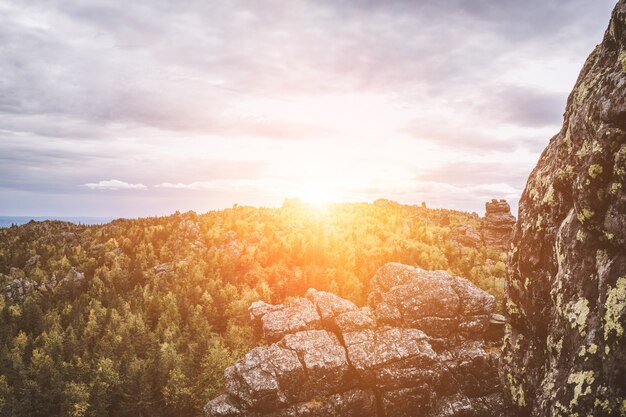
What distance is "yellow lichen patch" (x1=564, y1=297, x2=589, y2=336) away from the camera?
8.59 metres

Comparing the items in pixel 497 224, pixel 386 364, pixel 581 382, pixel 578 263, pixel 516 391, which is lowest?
pixel 386 364

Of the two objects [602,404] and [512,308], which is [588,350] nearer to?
[602,404]

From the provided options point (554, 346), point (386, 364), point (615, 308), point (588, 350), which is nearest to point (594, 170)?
point (615, 308)

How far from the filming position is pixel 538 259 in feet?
37.0

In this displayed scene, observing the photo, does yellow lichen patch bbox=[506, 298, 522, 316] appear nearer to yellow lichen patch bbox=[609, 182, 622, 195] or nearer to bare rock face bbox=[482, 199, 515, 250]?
yellow lichen patch bbox=[609, 182, 622, 195]

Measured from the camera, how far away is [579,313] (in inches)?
347

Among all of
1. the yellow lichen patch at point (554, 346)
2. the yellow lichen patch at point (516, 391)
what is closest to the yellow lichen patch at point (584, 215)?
the yellow lichen patch at point (554, 346)

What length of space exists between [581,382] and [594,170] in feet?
17.0

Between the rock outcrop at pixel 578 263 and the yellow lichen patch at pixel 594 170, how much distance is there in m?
0.03

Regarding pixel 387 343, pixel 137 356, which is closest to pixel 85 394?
pixel 137 356

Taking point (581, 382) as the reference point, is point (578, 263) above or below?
above

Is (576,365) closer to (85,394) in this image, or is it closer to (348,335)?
(348,335)

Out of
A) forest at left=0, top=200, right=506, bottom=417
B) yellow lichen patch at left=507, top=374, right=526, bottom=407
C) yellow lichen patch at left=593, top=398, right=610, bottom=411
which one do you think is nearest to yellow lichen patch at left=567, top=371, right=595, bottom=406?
yellow lichen patch at left=593, top=398, right=610, bottom=411

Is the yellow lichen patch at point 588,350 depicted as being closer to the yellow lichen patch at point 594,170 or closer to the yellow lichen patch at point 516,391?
the yellow lichen patch at point 516,391
